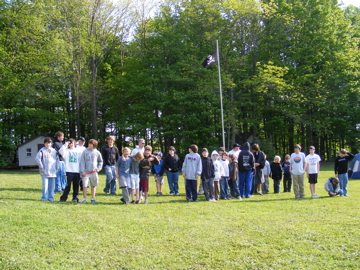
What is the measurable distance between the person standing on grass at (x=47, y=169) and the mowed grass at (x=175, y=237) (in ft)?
2.72

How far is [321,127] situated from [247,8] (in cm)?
1316

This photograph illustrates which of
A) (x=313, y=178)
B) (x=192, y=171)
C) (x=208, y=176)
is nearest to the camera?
(x=192, y=171)

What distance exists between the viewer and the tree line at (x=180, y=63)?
29.3 m

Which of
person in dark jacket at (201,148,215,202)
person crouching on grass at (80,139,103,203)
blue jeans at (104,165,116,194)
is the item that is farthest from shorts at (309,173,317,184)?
person crouching on grass at (80,139,103,203)

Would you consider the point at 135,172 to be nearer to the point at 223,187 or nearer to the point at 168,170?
the point at 168,170

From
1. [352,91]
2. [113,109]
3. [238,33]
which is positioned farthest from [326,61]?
[113,109]

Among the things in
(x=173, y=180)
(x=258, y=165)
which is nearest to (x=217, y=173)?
(x=258, y=165)

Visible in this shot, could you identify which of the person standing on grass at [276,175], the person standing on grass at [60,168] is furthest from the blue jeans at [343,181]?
the person standing on grass at [60,168]

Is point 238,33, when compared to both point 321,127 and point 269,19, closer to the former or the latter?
point 269,19

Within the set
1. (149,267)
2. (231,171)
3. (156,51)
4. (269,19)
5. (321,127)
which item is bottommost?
(149,267)

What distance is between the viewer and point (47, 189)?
984 centimetres

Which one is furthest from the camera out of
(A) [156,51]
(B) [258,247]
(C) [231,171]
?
(A) [156,51]

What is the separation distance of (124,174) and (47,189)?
7.42ft

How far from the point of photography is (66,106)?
39.1 metres
